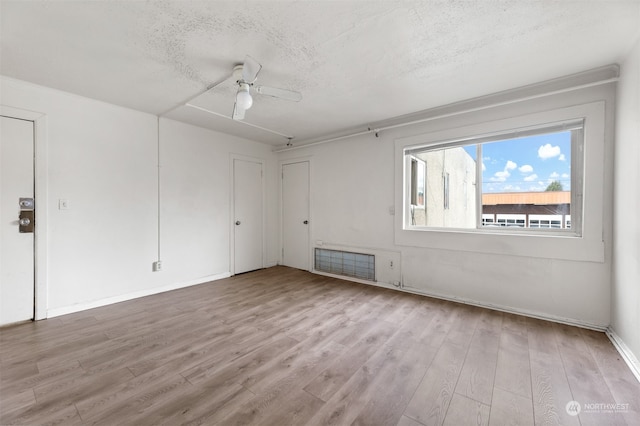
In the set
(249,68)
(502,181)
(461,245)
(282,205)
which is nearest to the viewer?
(249,68)

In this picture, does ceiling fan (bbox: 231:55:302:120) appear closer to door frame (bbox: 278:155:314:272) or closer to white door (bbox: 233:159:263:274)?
white door (bbox: 233:159:263:274)

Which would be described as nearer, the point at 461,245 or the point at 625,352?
the point at 625,352

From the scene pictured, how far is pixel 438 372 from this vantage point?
192 centimetres

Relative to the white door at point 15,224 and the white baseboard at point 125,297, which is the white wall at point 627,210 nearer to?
the white baseboard at point 125,297

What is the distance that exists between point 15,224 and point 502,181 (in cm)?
551

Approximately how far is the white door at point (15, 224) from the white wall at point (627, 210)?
219 inches

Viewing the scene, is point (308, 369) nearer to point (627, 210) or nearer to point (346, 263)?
point (346, 263)

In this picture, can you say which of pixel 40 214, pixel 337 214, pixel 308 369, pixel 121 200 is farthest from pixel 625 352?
pixel 40 214

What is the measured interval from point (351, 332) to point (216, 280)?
2.75 meters

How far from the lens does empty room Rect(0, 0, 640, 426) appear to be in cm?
171

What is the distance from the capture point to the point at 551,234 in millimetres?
2857

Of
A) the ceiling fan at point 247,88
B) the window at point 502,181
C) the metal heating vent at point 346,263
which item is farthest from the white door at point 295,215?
the ceiling fan at point 247,88

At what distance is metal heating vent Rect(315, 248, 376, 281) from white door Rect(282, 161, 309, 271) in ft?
1.21

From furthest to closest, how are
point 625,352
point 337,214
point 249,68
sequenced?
point 337,214 < point 249,68 < point 625,352
